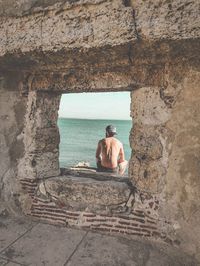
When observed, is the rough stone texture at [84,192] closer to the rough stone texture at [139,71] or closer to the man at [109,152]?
the rough stone texture at [139,71]

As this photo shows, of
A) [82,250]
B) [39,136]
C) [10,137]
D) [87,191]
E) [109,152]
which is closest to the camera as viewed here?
[82,250]

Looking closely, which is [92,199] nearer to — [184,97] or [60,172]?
[60,172]

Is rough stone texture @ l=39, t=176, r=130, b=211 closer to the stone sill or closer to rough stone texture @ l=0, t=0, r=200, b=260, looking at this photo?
the stone sill

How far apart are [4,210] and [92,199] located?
115 cm

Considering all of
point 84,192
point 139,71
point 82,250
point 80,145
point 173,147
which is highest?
point 139,71

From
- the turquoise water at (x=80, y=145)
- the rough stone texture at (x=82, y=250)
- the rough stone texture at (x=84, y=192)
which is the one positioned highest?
the rough stone texture at (x=84, y=192)

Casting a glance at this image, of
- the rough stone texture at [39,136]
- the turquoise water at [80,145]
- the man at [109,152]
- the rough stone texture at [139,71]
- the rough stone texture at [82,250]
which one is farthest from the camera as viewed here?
the turquoise water at [80,145]

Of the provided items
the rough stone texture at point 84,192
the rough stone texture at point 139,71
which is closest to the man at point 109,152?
the rough stone texture at point 84,192

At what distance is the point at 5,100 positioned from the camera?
301cm

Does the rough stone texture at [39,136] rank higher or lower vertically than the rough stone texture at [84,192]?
higher

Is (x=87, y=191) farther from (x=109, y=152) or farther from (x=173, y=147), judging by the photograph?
(x=109, y=152)

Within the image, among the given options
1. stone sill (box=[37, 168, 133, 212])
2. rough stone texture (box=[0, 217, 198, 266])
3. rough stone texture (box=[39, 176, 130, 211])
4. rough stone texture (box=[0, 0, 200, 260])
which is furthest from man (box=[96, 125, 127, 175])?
rough stone texture (box=[0, 217, 198, 266])

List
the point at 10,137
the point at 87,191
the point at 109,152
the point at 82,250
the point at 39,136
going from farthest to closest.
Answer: the point at 109,152, the point at 10,137, the point at 39,136, the point at 87,191, the point at 82,250

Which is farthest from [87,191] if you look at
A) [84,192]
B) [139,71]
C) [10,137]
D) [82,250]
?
[139,71]
